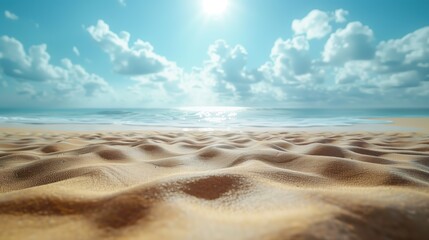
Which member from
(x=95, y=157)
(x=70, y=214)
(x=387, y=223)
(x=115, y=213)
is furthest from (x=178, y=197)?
(x=95, y=157)

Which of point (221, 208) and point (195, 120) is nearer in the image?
point (221, 208)

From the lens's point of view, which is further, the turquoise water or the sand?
the turquoise water

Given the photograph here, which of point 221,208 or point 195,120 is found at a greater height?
point 195,120

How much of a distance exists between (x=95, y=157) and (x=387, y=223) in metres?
1.98

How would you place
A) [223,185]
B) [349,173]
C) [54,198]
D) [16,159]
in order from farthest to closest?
[16,159] → [349,173] → [223,185] → [54,198]

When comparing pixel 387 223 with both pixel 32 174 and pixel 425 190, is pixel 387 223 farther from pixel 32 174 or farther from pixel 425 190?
pixel 32 174

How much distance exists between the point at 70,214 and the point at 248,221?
1.91 ft

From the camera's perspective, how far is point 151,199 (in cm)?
86

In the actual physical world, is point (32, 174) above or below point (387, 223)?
below

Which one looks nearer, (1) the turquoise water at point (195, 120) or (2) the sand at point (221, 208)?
(2) the sand at point (221, 208)

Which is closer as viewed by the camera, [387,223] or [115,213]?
[387,223]

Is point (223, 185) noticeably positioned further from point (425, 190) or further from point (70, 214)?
point (425, 190)

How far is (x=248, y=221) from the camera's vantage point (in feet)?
2.33

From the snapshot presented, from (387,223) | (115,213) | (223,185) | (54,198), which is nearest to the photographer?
(387,223)
